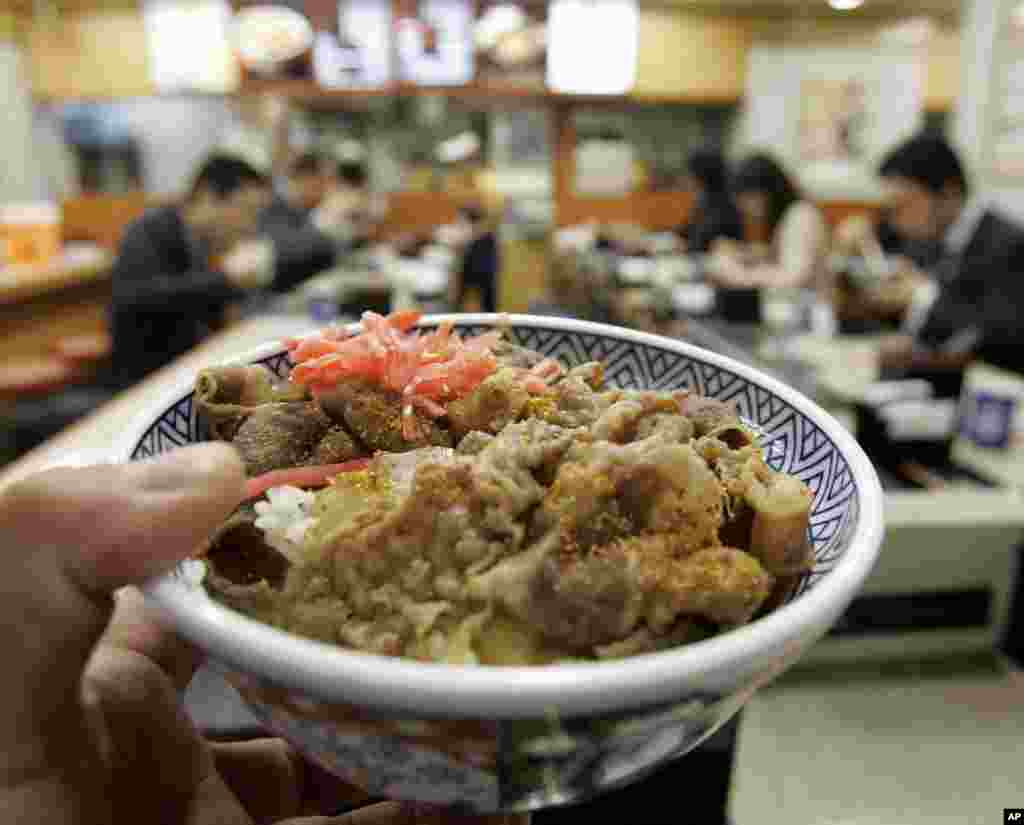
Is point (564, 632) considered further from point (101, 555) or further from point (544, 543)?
point (101, 555)

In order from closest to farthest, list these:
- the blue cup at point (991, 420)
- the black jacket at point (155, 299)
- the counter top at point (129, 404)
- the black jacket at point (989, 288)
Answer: the counter top at point (129, 404) → the blue cup at point (991, 420) → the black jacket at point (989, 288) → the black jacket at point (155, 299)

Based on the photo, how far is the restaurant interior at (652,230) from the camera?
1333mm

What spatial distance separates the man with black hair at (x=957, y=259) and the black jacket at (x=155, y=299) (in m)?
3.65

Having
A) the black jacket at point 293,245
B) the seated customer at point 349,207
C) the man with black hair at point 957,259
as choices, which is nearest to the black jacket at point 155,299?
the black jacket at point 293,245

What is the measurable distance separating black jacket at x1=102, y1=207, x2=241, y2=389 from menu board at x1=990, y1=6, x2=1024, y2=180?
6023 mm

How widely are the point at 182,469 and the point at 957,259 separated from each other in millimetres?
5136

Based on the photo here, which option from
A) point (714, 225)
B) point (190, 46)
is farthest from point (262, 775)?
point (190, 46)

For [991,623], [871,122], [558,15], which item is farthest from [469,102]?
[991,623]

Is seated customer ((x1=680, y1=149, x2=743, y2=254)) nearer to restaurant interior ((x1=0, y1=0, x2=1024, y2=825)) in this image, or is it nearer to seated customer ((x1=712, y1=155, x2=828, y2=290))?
restaurant interior ((x1=0, y1=0, x2=1024, y2=825))

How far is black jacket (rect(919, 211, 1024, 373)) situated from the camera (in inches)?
169

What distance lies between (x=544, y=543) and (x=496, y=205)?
968cm

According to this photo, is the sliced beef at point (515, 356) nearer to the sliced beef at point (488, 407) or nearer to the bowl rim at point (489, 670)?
the sliced beef at point (488, 407)

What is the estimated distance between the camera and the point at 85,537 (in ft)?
2.05

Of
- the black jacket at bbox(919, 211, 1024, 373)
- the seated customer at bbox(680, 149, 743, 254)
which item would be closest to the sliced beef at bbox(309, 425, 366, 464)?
the black jacket at bbox(919, 211, 1024, 373)
